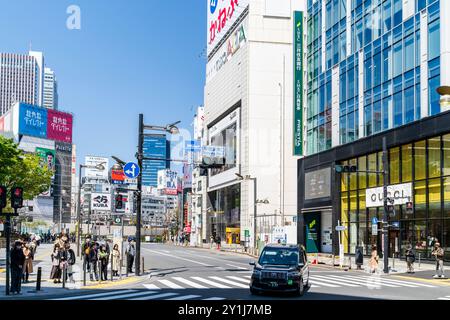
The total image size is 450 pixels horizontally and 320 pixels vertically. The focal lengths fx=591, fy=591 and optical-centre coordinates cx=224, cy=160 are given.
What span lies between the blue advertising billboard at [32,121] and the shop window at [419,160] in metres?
137

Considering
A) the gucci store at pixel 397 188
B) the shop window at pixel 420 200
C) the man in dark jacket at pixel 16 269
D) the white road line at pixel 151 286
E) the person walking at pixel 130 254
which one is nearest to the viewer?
the man in dark jacket at pixel 16 269

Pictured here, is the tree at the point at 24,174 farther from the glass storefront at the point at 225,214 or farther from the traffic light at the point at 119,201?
the glass storefront at the point at 225,214

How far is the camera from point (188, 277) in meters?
29.6

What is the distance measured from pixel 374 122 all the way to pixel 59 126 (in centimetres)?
14367

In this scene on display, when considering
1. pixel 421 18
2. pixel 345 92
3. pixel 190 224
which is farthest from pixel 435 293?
pixel 190 224

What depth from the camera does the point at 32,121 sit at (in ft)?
551

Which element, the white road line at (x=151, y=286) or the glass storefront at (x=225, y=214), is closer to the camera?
the white road line at (x=151, y=286)

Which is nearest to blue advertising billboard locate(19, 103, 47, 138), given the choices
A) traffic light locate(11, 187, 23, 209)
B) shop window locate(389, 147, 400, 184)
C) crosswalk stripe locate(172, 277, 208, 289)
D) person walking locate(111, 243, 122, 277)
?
shop window locate(389, 147, 400, 184)

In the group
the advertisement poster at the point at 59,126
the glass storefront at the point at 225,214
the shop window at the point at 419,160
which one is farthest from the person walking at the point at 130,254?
the advertisement poster at the point at 59,126

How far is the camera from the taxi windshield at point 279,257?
21375 millimetres

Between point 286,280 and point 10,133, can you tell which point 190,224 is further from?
point 286,280

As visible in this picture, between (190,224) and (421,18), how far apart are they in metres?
115

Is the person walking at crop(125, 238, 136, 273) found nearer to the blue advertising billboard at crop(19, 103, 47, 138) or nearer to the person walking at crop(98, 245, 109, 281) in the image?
the person walking at crop(98, 245, 109, 281)
